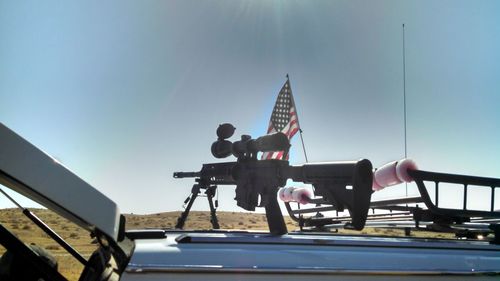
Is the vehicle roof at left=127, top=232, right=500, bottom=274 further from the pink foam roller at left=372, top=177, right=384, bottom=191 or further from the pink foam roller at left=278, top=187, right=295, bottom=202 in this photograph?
the pink foam roller at left=278, top=187, right=295, bottom=202

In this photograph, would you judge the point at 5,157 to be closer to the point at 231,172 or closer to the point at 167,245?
the point at 167,245

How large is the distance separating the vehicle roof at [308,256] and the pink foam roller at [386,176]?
1.78ft

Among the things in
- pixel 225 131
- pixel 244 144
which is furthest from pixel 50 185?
pixel 225 131

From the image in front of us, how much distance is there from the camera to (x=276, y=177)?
3744 millimetres

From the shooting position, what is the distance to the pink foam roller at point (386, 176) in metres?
3.02

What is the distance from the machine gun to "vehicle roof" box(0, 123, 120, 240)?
162 centimetres

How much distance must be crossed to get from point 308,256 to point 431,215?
1.68m

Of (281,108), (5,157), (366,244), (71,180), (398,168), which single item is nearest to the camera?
(5,157)

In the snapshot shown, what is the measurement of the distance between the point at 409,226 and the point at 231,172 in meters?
1.75

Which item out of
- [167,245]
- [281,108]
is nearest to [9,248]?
[167,245]

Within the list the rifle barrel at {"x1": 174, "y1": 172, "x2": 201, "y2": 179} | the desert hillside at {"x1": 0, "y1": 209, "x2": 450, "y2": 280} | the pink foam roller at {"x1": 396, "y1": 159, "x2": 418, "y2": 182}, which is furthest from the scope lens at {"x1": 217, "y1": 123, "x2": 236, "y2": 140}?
the pink foam roller at {"x1": 396, "y1": 159, "x2": 418, "y2": 182}

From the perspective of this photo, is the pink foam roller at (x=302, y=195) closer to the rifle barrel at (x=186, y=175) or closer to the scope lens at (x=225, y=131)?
the scope lens at (x=225, y=131)

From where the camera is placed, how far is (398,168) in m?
2.96

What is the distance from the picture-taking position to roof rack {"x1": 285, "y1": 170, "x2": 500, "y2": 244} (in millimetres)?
2908
